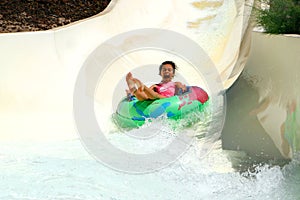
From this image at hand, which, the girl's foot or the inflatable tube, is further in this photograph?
the girl's foot

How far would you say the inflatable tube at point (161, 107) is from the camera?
381 cm

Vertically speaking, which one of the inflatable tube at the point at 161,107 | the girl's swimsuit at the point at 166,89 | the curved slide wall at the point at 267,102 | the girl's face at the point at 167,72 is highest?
the curved slide wall at the point at 267,102

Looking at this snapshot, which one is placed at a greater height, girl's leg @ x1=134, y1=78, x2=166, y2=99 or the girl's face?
the girl's face

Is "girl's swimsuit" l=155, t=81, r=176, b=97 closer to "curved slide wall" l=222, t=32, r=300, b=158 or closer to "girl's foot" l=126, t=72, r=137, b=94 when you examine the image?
"girl's foot" l=126, t=72, r=137, b=94

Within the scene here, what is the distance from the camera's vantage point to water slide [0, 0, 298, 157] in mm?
3984

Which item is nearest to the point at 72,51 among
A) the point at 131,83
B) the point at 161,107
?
the point at 131,83

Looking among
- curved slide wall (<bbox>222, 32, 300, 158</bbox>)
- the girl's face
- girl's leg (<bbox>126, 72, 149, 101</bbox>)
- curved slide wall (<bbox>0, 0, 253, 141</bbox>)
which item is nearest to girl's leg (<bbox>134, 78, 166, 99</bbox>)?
girl's leg (<bbox>126, 72, 149, 101</bbox>)

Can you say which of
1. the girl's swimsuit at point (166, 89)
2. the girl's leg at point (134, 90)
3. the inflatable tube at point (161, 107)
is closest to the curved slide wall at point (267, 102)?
the inflatable tube at point (161, 107)

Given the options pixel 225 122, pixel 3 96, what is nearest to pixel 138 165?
pixel 225 122

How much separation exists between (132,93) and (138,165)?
0.92 metres

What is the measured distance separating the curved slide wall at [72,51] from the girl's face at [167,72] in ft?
0.63

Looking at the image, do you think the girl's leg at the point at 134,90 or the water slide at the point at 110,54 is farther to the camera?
the water slide at the point at 110,54

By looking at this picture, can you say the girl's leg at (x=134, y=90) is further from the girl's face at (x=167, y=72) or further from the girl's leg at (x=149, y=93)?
the girl's face at (x=167, y=72)

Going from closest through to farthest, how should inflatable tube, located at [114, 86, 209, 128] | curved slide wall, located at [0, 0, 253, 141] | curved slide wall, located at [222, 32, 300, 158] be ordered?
curved slide wall, located at [222, 32, 300, 158]
inflatable tube, located at [114, 86, 209, 128]
curved slide wall, located at [0, 0, 253, 141]
